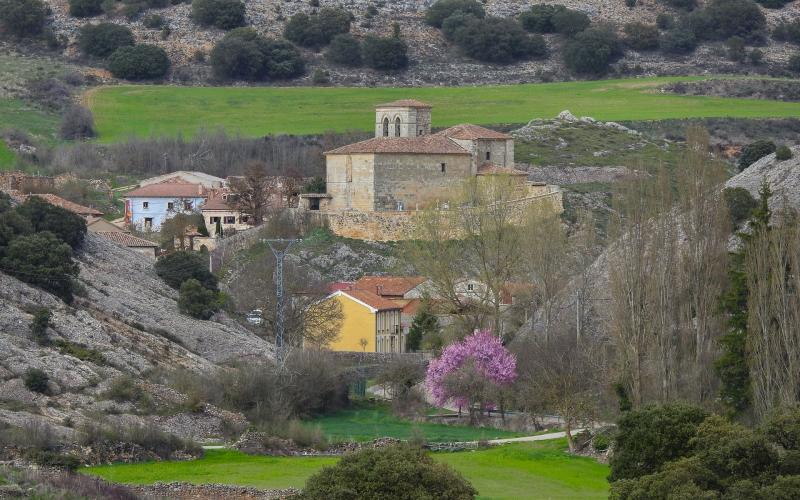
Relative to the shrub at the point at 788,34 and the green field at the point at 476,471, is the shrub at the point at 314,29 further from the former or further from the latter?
the green field at the point at 476,471

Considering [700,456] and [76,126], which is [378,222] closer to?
[76,126]

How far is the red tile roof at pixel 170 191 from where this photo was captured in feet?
321

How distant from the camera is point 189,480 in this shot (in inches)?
1767

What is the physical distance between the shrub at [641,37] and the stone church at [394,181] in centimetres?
6108

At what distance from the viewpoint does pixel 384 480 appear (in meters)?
37.1

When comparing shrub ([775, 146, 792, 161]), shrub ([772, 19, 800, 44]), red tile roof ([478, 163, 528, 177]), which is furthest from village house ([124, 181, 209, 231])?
shrub ([772, 19, 800, 44])

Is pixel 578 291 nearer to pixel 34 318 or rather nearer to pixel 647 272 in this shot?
pixel 647 272

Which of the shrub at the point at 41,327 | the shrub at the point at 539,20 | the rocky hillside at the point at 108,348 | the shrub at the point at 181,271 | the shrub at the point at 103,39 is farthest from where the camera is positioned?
the shrub at the point at 539,20

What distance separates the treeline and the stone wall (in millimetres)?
20609

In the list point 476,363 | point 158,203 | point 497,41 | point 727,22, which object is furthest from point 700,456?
point 727,22

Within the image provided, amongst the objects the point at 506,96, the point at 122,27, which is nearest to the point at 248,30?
the point at 122,27

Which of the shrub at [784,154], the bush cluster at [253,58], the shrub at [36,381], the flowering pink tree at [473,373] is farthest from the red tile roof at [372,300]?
the bush cluster at [253,58]

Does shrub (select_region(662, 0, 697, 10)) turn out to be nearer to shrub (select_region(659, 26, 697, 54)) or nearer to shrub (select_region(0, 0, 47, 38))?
shrub (select_region(659, 26, 697, 54))

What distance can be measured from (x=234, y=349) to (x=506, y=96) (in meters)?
66.9
